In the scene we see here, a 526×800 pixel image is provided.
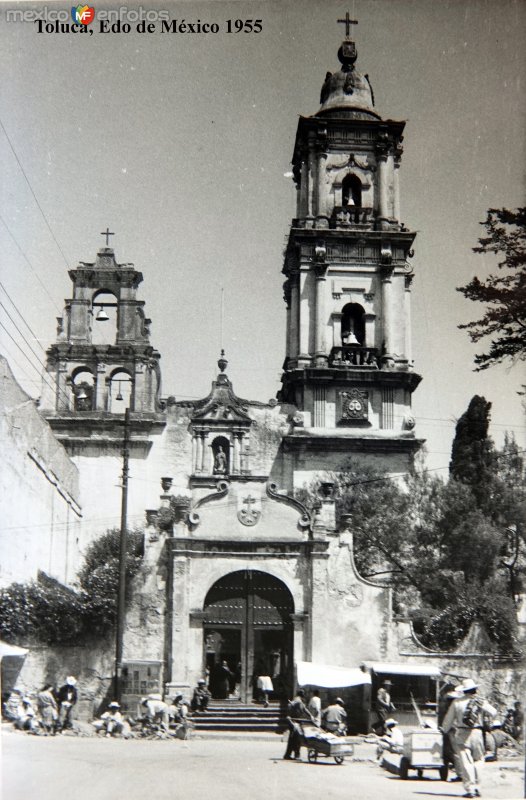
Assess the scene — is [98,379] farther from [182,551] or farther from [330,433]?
[182,551]

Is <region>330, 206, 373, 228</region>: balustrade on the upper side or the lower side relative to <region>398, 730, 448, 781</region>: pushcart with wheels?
upper

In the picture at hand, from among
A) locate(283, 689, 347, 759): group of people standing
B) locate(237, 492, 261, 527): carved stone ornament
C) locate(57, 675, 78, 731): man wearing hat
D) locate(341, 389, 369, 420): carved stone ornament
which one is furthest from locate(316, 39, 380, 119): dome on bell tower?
locate(57, 675, 78, 731): man wearing hat

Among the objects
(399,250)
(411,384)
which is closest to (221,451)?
(411,384)

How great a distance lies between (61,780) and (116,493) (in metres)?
20.4

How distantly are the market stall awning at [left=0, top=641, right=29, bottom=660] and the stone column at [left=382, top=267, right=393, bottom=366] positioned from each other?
19.1 metres

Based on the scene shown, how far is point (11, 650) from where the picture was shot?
28.4 meters

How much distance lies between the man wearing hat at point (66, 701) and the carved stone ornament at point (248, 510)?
6009mm

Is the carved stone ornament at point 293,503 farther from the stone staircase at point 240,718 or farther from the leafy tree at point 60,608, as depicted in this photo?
the stone staircase at point 240,718

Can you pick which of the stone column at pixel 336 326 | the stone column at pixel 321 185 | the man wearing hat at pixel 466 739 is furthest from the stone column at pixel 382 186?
the man wearing hat at pixel 466 739

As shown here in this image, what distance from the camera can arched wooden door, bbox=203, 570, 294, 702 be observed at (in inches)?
1219

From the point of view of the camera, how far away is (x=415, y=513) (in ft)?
126

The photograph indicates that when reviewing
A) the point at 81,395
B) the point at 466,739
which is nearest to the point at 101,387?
the point at 81,395

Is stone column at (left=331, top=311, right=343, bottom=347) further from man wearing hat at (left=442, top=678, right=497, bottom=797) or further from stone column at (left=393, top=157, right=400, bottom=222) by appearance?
man wearing hat at (left=442, top=678, right=497, bottom=797)

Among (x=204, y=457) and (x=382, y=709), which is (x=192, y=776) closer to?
(x=382, y=709)
